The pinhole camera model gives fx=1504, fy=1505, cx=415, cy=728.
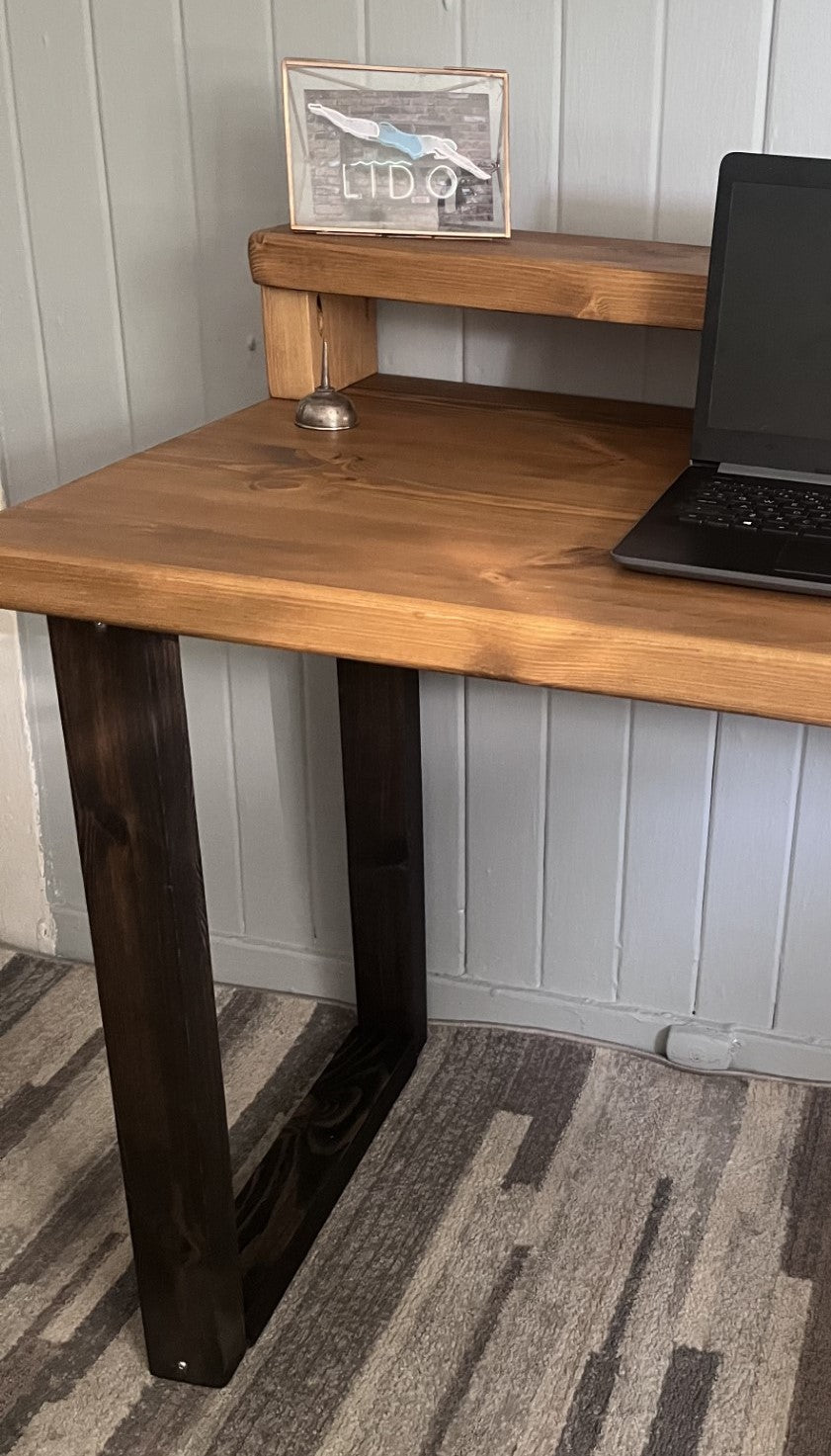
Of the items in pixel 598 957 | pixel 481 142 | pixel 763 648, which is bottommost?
pixel 598 957

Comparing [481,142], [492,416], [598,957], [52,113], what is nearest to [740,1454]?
[598,957]

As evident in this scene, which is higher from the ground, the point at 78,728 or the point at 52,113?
the point at 52,113

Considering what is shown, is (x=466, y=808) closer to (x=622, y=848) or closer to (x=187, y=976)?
(x=622, y=848)

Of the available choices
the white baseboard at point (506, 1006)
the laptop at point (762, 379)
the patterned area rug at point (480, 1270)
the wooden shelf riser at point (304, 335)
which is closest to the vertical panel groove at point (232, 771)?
the white baseboard at point (506, 1006)

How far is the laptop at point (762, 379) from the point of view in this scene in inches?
43.4

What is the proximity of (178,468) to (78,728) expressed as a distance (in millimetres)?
252

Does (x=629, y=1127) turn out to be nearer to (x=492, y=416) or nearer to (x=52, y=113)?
(x=492, y=416)

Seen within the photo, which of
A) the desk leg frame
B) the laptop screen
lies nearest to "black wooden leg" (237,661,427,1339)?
the desk leg frame

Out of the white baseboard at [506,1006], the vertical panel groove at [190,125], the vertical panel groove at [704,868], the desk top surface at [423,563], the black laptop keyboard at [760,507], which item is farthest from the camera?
the white baseboard at [506,1006]

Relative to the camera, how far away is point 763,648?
929 mm

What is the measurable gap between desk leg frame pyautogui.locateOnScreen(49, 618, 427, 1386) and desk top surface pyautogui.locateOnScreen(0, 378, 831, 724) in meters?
0.08

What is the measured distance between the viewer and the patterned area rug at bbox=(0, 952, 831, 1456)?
134 centimetres

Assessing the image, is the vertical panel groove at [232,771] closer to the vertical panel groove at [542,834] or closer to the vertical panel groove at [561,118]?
the vertical panel groove at [542,834]

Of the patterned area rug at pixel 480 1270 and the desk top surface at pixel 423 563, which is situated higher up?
the desk top surface at pixel 423 563
